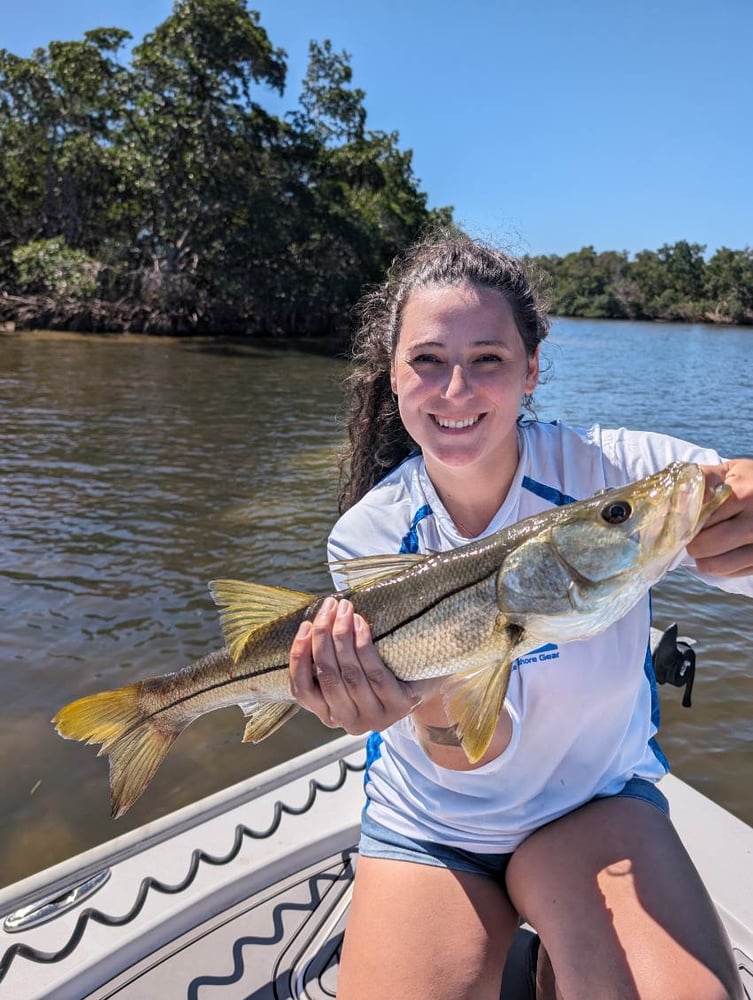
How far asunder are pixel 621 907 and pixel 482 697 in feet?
2.48

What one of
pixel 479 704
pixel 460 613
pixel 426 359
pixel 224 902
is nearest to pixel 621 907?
pixel 479 704

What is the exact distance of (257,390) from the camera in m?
20.5

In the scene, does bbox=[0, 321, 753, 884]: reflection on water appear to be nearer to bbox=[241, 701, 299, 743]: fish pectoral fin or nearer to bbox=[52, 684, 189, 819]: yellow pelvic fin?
bbox=[241, 701, 299, 743]: fish pectoral fin

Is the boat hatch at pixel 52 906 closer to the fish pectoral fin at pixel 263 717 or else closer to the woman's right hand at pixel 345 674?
the fish pectoral fin at pixel 263 717

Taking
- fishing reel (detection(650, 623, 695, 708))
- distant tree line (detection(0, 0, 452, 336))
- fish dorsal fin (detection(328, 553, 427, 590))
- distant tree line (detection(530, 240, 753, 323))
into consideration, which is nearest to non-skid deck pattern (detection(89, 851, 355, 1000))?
fish dorsal fin (detection(328, 553, 427, 590))

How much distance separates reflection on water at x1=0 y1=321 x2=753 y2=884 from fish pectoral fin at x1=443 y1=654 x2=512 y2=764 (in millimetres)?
2057

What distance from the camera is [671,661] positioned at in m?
3.16

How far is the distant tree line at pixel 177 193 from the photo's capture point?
29.9 metres

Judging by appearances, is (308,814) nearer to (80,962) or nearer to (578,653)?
(80,962)

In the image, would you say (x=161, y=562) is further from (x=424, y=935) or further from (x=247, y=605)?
(x=424, y=935)

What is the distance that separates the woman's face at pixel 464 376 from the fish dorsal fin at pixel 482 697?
748 millimetres

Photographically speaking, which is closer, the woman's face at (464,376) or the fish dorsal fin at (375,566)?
the fish dorsal fin at (375,566)

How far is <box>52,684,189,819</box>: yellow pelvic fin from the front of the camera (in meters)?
2.19

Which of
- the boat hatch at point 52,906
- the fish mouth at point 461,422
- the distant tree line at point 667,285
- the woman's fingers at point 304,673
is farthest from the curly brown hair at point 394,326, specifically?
the distant tree line at point 667,285
